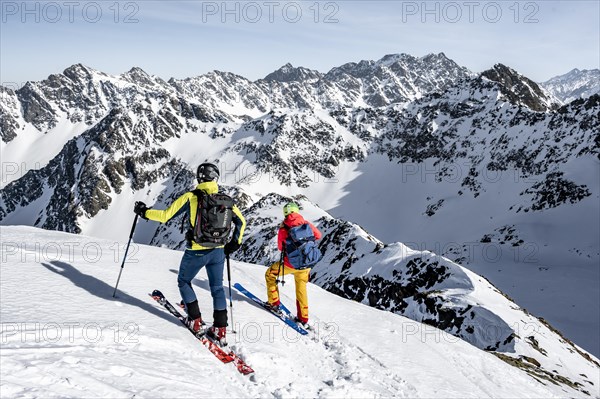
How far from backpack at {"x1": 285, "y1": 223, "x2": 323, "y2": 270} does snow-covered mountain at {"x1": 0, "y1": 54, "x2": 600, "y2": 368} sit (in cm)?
2780

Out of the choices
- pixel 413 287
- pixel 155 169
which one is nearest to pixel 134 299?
pixel 413 287

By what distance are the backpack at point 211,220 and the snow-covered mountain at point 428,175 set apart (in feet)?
99.1

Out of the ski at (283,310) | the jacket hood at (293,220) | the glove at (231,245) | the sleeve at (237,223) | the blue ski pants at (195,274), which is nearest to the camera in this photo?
the blue ski pants at (195,274)

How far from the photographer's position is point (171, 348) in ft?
18.5

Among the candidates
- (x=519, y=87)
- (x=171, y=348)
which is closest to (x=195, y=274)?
(x=171, y=348)

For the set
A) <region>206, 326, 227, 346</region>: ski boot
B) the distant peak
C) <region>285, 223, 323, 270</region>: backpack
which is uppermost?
the distant peak

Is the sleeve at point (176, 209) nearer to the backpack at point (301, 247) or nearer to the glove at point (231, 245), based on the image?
the glove at point (231, 245)

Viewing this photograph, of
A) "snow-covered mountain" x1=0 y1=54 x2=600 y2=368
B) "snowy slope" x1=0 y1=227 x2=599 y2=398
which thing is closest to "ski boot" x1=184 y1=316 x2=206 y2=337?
"snowy slope" x1=0 y1=227 x2=599 y2=398

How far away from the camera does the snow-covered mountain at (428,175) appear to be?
60031 mm

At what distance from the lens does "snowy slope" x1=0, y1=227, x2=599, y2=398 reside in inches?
172

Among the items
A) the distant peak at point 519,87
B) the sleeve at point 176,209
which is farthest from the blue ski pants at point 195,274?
the distant peak at point 519,87

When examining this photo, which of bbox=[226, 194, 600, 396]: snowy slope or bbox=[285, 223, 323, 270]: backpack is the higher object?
bbox=[285, 223, 323, 270]: backpack

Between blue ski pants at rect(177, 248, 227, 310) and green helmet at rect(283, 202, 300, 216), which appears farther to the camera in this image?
green helmet at rect(283, 202, 300, 216)

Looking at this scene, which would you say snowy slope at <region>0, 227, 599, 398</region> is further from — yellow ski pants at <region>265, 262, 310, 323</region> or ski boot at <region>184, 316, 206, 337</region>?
yellow ski pants at <region>265, 262, 310, 323</region>
